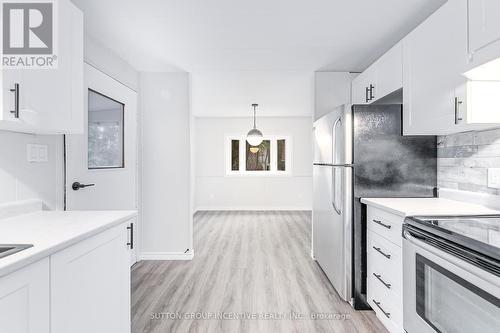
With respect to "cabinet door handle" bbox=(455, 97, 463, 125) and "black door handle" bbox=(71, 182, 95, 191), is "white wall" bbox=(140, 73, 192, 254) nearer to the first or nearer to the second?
"black door handle" bbox=(71, 182, 95, 191)

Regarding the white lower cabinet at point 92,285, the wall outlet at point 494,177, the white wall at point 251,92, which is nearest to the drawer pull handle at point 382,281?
the wall outlet at point 494,177

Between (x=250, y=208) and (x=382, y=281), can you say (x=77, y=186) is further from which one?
(x=250, y=208)

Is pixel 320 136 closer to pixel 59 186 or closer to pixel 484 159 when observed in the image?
pixel 484 159

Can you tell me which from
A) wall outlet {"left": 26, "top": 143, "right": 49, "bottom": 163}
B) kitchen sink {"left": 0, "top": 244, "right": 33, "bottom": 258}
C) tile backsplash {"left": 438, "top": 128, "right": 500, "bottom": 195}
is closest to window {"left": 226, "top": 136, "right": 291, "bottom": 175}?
tile backsplash {"left": 438, "top": 128, "right": 500, "bottom": 195}

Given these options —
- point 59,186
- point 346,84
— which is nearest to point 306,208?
point 346,84

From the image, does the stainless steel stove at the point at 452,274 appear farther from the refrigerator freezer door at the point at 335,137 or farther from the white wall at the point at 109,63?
the white wall at the point at 109,63

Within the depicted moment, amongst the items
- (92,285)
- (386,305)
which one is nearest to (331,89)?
(386,305)

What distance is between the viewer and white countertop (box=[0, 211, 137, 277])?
0.98 metres

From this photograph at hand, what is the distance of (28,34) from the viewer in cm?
147

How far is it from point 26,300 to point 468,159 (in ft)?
8.72

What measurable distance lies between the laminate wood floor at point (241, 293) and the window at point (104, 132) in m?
1.26

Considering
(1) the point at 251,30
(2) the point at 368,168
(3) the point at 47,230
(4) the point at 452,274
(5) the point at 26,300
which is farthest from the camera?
(1) the point at 251,30

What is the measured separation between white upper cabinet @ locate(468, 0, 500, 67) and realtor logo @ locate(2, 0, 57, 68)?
2.25 m

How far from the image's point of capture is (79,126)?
174 centimetres
